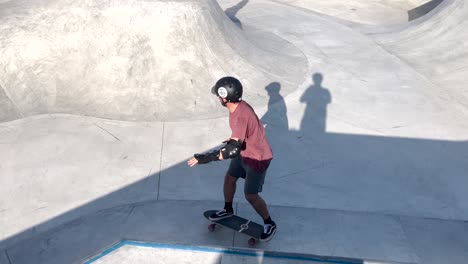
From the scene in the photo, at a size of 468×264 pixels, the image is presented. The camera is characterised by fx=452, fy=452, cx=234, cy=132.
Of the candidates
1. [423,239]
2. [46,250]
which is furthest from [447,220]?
[46,250]

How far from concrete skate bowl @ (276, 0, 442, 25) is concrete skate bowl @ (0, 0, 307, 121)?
24.9 feet

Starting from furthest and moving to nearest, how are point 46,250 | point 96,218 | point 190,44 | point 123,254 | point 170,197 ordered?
point 190,44
point 170,197
point 96,218
point 46,250
point 123,254

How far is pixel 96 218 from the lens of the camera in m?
5.91

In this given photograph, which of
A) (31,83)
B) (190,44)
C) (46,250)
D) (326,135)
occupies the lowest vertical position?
(46,250)

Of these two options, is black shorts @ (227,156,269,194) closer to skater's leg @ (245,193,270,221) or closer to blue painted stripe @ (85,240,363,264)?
skater's leg @ (245,193,270,221)

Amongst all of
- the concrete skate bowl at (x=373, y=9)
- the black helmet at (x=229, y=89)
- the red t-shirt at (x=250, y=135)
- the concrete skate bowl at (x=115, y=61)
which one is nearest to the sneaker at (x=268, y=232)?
the red t-shirt at (x=250, y=135)

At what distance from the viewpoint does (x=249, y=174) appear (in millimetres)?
4941

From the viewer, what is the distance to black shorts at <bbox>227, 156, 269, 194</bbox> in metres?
4.93

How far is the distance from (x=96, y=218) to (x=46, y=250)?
28.9 inches

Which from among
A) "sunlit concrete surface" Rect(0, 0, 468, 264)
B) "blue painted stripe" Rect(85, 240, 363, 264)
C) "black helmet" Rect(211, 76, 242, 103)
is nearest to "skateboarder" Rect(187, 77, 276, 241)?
"black helmet" Rect(211, 76, 242, 103)

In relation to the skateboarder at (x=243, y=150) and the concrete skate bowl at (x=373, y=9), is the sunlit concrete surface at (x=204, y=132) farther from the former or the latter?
the concrete skate bowl at (x=373, y=9)

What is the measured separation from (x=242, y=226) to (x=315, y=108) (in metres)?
3.94

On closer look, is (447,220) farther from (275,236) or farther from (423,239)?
(275,236)

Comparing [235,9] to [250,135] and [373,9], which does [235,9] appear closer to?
[373,9]
